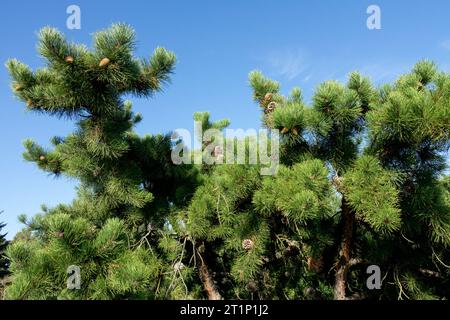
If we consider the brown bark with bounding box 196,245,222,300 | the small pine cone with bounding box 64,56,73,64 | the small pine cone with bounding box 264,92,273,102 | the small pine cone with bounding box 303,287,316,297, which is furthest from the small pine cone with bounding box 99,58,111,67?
the small pine cone with bounding box 303,287,316,297

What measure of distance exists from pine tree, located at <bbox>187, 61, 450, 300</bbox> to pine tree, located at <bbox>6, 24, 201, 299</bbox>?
35cm

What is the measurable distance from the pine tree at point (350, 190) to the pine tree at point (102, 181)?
1.16 ft

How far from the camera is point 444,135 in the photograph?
5.52 ft

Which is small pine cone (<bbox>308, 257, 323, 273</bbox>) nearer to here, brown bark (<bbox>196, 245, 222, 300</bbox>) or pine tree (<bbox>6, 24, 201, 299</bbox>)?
brown bark (<bbox>196, 245, 222, 300</bbox>)

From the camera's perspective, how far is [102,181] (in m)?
2.38

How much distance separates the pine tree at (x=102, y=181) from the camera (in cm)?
154

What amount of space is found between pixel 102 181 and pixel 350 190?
1.39 m

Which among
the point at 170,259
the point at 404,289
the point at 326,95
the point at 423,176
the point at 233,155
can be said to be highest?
the point at 326,95

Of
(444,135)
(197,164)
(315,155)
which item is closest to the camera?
(444,135)

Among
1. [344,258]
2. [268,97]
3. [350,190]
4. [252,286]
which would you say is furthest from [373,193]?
[252,286]

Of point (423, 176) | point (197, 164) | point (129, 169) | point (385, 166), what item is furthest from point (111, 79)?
point (423, 176)

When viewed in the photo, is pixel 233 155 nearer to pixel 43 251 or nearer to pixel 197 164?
pixel 197 164

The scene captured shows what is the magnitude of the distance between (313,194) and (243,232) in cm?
54

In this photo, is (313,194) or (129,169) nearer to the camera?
(313,194)
